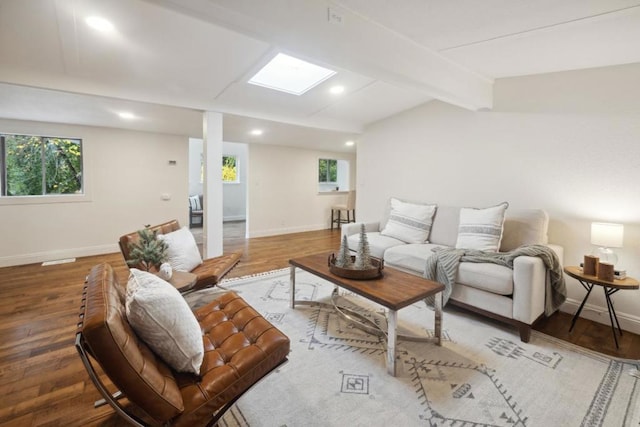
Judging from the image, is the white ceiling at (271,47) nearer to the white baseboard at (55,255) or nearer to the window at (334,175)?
the white baseboard at (55,255)

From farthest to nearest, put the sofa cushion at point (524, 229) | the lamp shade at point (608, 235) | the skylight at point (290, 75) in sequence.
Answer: the skylight at point (290, 75)
the sofa cushion at point (524, 229)
the lamp shade at point (608, 235)

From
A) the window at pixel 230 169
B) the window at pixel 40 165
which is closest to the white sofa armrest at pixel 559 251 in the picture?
the window at pixel 40 165

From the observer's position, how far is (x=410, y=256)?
3.15 m

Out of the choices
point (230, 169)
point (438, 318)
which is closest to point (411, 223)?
point (438, 318)

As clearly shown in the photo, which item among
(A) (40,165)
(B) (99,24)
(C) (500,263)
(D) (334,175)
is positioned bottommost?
(C) (500,263)

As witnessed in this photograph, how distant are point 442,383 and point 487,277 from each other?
3.51ft

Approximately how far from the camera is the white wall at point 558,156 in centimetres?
261

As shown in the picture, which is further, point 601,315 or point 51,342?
point 601,315

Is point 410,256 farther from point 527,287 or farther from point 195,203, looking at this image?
point 195,203

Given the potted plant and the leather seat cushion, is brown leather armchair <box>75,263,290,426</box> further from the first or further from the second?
the potted plant

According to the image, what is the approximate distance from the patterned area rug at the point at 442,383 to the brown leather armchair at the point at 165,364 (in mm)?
381

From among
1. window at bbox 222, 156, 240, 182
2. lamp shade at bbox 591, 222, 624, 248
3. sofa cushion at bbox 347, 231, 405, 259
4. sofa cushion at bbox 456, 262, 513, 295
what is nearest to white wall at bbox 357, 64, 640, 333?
lamp shade at bbox 591, 222, 624, 248

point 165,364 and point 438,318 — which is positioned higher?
point 165,364

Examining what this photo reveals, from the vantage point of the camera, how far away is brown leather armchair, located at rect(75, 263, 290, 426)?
3.36 feet
